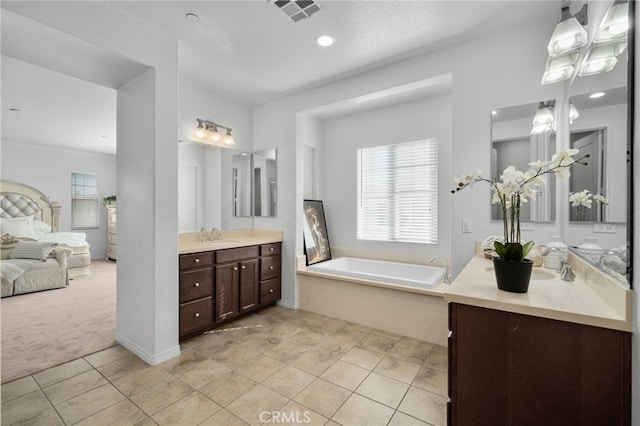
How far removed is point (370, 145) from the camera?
13.0 feet

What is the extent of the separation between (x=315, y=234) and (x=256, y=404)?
2378 mm

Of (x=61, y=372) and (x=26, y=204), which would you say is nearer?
(x=61, y=372)

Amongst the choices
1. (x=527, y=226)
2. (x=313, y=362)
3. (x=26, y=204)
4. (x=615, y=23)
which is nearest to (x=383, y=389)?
(x=313, y=362)

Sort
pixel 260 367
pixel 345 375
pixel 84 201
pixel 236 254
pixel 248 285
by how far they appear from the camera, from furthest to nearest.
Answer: pixel 84 201 < pixel 248 285 < pixel 236 254 < pixel 260 367 < pixel 345 375

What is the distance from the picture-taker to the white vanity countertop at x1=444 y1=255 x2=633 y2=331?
100cm

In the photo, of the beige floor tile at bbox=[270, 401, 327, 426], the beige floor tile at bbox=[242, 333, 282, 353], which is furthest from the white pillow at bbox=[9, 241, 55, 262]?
the beige floor tile at bbox=[270, 401, 327, 426]

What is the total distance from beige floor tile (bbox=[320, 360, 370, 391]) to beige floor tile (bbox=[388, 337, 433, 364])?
0.41 meters

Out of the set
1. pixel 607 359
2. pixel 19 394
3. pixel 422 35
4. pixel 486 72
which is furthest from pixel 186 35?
pixel 607 359

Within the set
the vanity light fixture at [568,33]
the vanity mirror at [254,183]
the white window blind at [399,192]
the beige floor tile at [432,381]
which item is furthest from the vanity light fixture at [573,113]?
the vanity mirror at [254,183]

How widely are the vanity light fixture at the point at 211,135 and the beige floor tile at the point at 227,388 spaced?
2499mm

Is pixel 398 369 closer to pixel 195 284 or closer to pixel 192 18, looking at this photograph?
pixel 195 284

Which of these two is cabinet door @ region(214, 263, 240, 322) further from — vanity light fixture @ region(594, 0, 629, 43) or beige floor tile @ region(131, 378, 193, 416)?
vanity light fixture @ region(594, 0, 629, 43)

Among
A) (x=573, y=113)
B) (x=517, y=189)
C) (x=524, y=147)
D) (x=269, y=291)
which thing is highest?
(x=573, y=113)

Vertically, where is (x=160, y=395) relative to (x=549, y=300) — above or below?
below
